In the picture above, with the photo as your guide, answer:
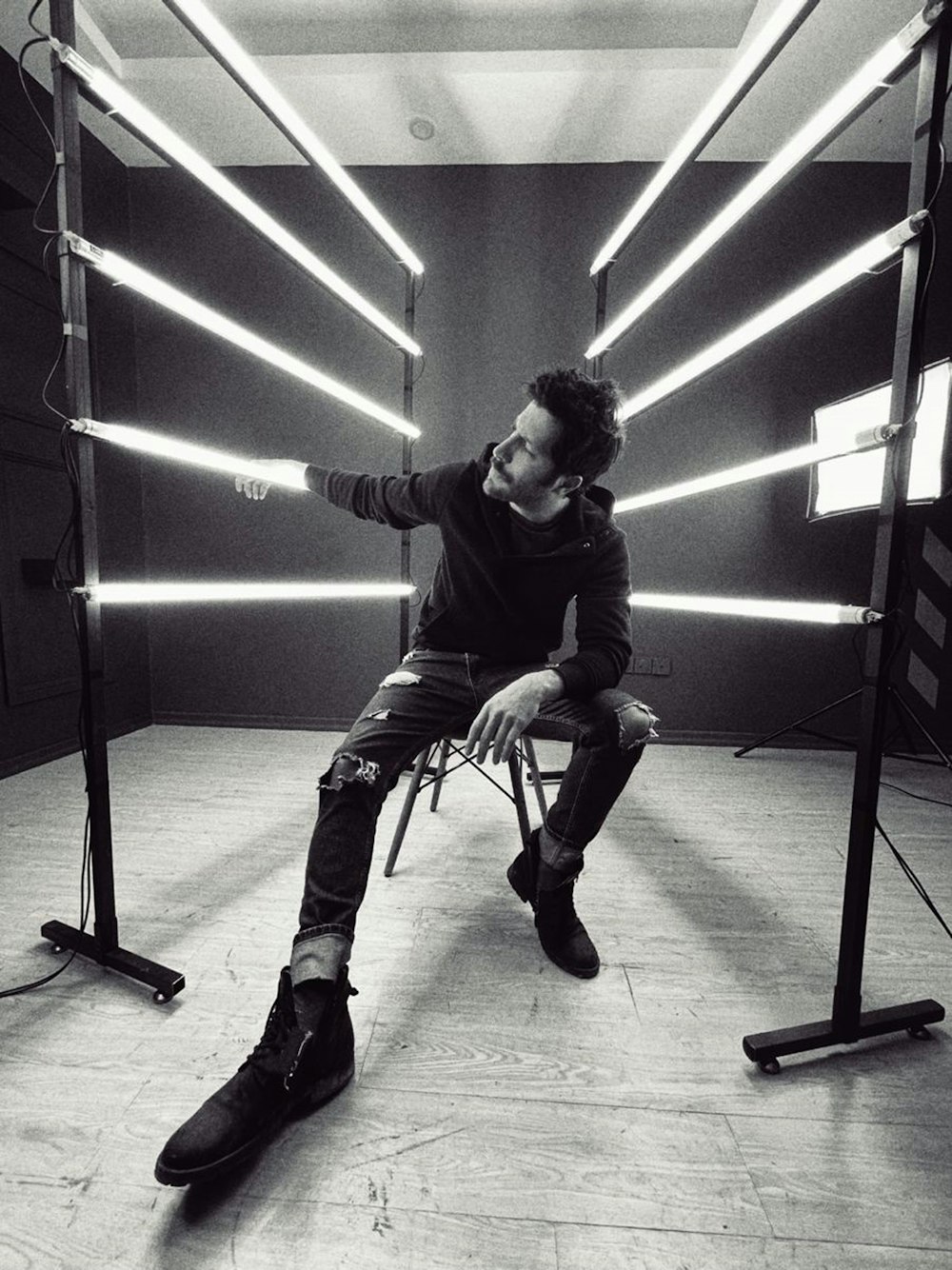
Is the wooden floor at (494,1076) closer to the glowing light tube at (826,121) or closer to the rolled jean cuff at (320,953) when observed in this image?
the rolled jean cuff at (320,953)

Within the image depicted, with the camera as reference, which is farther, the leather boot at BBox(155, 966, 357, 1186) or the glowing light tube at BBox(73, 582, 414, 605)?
the glowing light tube at BBox(73, 582, 414, 605)

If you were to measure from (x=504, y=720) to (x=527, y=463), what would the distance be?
513 mm

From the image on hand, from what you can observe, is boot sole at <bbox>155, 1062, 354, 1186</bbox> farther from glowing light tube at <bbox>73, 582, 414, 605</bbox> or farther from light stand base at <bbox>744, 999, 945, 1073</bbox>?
glowing light tube at <bbox>73, 582, 414, 605</bbox>

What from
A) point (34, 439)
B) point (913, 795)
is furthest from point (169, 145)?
point (913, 795)

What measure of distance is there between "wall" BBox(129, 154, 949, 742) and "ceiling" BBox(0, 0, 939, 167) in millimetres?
194

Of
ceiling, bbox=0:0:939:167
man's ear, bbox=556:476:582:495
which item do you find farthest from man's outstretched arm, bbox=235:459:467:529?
ceiling, bbox=0:0:939:167

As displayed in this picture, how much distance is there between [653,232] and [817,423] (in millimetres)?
1129

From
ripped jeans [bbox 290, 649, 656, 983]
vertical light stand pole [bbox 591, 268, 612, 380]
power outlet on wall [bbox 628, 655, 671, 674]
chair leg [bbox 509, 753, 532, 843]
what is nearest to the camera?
ripped jeans [bbox 290, 649, 656, 983]

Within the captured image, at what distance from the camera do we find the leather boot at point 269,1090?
70 cm

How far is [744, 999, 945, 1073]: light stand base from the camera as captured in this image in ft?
3.00

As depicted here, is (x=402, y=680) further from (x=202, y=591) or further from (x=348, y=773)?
(x=202, y=591)

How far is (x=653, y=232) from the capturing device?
8.81ft

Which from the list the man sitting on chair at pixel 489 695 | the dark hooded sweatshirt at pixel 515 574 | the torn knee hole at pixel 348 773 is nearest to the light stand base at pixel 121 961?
the man sitting on chair at pixel 489 695

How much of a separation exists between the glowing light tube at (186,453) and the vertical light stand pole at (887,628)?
3.75 feet
